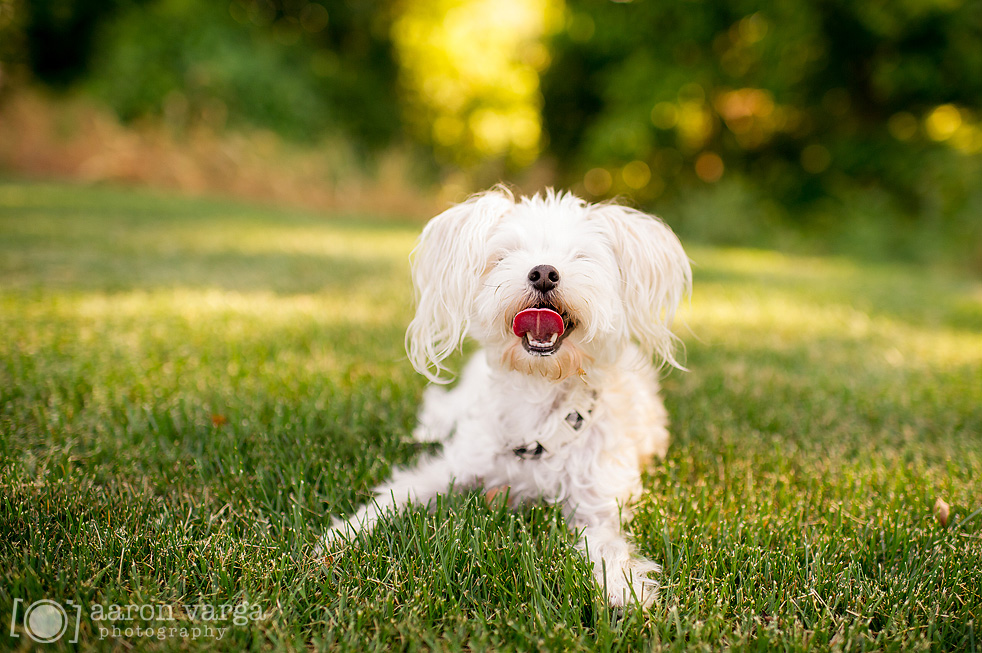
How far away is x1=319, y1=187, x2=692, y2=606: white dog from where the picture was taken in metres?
2.17

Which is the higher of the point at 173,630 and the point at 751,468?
the point at 751,468

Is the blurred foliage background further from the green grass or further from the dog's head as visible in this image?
the dog's head

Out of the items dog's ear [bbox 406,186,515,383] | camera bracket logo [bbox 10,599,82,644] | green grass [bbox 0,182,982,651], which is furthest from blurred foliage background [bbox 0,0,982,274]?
camera bracket logo [bbox 10,599,82,644]

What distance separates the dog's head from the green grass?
326mm

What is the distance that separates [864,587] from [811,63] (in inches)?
681

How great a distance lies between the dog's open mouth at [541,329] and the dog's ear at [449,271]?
0.29 m

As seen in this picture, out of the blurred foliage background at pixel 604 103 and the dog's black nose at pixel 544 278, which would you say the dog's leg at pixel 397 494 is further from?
the blurred foliage background at pixel 604 103

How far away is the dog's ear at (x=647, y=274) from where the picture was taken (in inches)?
93.6

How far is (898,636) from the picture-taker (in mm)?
1589

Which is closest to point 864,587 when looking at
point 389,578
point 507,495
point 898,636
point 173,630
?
point 898,636

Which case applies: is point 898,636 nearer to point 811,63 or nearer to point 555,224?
point 555,224

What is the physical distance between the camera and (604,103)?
20.9m

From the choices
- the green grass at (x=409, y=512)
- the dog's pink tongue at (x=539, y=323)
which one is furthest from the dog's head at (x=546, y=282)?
the green grass at (x=409, y=512)

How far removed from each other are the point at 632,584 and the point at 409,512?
773mm
